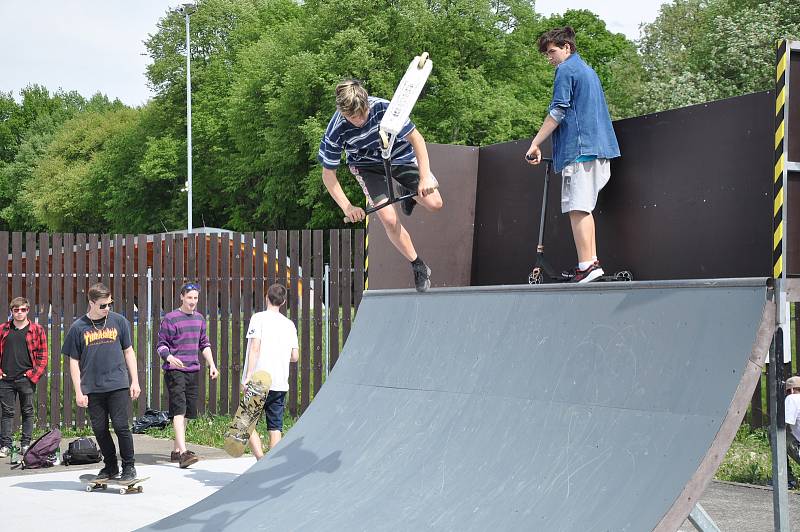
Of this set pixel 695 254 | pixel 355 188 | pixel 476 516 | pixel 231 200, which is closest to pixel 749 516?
pixel 695 254

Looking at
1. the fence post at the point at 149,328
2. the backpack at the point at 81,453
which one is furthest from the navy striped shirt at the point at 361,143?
the fence post at the point at 149,328

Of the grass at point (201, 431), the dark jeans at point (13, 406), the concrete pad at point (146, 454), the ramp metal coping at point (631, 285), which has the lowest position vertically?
the concrete pad at point (146, 454)

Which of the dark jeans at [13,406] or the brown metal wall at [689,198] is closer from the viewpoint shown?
the brown metal wall at [689,198]

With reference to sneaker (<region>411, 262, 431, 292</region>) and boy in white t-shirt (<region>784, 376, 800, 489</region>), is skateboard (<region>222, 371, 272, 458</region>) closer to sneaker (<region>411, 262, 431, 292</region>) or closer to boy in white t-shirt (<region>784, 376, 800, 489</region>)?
sneaker (<region>411, 262, 431, 292</region>)

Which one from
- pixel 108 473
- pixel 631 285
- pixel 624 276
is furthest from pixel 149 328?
pixel 631 285

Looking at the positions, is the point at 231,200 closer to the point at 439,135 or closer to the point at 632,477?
the point at 439,135

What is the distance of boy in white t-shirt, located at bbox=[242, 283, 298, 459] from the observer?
8.52 meters

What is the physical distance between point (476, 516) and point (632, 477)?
0.86 metres

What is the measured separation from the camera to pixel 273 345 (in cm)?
853

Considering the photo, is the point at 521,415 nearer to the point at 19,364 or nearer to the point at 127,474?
the point at 127,474

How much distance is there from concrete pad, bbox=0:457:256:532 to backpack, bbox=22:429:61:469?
0.41m

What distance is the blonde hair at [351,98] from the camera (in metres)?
5.89

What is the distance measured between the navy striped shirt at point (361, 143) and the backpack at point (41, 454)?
537 cm

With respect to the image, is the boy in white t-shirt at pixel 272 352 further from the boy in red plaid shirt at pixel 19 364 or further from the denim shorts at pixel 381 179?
the boy in red plaid shirt at pixel 19 364
